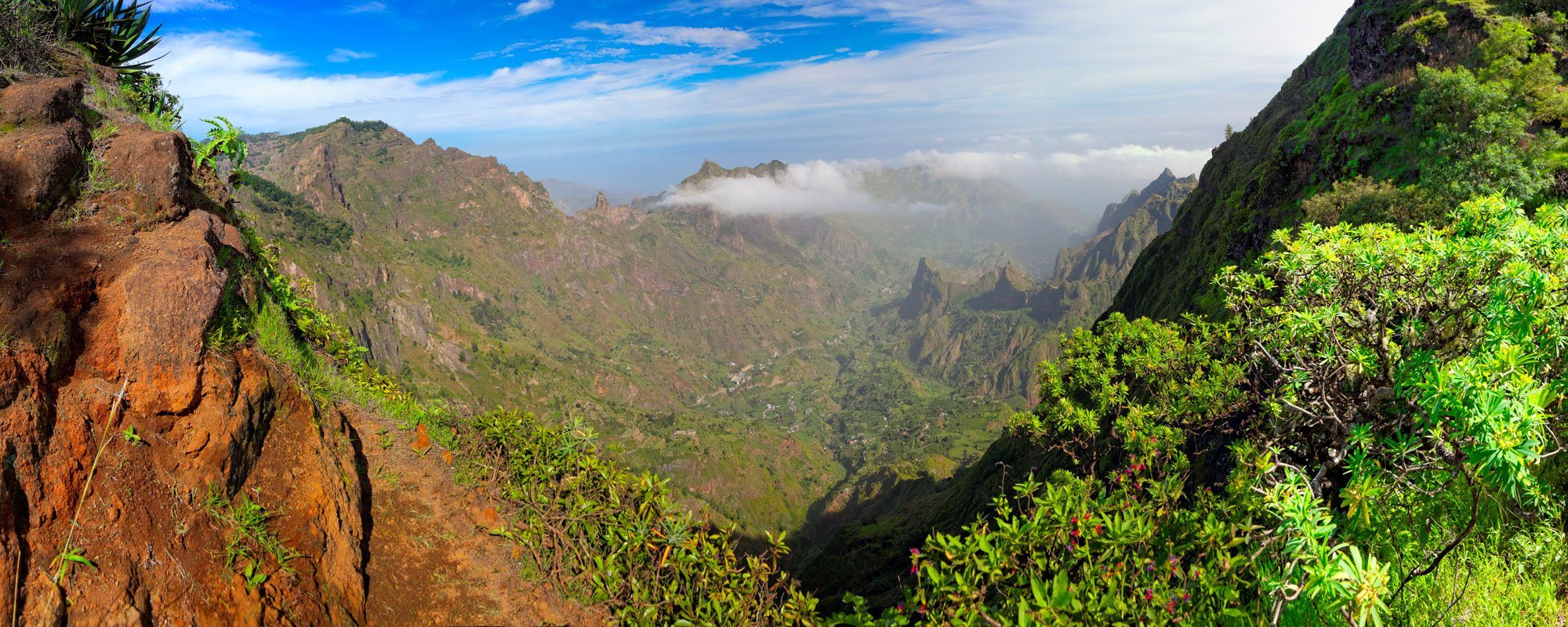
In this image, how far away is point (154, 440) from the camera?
6043 millimetres

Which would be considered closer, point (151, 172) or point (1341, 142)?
point (151, 172)

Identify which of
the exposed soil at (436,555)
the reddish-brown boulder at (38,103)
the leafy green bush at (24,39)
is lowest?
the exposed soil at (436,555)

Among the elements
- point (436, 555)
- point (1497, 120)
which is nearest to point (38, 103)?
point (436, 555)

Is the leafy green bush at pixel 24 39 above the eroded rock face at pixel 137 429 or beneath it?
above

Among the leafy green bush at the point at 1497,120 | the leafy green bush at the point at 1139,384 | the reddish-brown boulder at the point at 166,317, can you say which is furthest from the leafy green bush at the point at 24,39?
the leafy green bush at the point at 1497,120

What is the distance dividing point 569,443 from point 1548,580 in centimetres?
1061

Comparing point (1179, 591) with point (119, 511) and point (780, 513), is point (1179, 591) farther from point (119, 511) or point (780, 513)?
point (780, 513)

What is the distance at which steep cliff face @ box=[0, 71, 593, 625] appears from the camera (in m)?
5.05

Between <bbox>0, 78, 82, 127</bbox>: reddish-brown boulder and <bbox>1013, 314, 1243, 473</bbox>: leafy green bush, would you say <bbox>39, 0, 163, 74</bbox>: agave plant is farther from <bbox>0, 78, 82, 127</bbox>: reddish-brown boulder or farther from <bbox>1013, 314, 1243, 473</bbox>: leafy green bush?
<bbox>1013, 314, 1243, 473</bbox>: leafy green bush

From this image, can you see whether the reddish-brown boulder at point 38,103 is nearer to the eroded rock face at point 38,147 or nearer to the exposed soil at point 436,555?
the eroded rock face at point 38,147

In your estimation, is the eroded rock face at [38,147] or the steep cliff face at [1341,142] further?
the steep cliff face at [1341,142]

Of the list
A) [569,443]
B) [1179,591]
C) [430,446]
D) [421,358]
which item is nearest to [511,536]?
[569,443]

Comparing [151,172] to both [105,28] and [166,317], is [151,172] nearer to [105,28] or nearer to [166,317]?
[166,317]

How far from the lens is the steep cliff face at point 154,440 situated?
5055 millimetres
